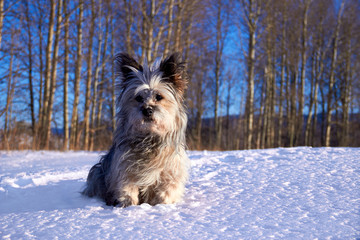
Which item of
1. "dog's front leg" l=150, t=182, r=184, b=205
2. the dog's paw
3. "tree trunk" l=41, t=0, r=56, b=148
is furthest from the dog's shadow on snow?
"tree trunk" l=41, t=0, r=56, b=148

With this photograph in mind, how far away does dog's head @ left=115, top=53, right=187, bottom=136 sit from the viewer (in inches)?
101

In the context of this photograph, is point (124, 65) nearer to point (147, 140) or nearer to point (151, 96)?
point (151, 96)

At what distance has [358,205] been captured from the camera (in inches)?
81.8

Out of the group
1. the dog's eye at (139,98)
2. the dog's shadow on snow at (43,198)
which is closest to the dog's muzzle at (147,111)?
the dog's eye at (139,98)

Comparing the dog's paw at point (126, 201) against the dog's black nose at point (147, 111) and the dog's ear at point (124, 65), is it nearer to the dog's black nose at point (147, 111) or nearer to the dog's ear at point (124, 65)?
the dog's black nose at point (147, 111)

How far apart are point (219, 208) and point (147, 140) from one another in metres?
0.97

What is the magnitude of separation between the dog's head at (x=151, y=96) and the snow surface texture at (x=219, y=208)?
782mm

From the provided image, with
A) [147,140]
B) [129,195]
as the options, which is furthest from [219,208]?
[147,140]

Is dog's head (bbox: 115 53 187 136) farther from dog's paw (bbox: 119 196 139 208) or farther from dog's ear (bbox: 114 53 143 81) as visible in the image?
dog's paw (bbox: 119 196 139 208)

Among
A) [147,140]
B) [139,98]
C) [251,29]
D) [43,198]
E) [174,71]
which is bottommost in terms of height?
[43,198]

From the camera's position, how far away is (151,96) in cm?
267

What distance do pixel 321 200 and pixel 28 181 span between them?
3.64 m

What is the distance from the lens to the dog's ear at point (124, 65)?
2.87 metres

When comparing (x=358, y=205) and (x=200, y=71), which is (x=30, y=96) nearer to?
(x=200, y=71)
